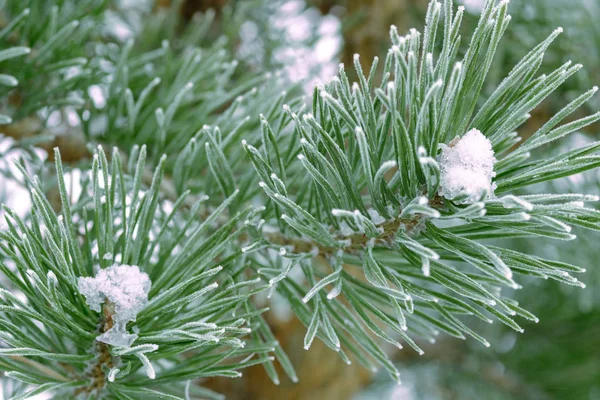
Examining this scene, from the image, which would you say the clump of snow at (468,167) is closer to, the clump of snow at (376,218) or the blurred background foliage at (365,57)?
the clump of snow at (376,218)

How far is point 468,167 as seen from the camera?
0.87 ft

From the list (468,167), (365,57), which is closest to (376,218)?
(468,167)

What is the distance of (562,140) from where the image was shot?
2.24 feet

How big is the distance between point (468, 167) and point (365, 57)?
46 cm

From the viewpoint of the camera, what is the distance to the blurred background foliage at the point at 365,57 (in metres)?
0.63

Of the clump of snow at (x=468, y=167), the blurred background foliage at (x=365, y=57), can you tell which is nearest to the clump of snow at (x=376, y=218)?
the clump of snow at (x=468, y=167)

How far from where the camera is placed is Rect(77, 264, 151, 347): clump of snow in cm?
29

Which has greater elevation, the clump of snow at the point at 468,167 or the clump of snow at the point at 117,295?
the clump of snow at the point at 468,167

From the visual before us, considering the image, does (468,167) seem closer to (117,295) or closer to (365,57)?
(117,295)

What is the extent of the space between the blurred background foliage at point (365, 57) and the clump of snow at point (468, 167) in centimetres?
30

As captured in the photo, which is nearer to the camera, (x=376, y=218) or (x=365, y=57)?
(x=376, y=218)

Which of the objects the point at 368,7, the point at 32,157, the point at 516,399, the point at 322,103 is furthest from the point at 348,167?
the point at 516,399

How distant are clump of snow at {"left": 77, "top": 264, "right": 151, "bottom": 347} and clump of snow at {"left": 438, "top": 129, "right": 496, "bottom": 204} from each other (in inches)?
6.0

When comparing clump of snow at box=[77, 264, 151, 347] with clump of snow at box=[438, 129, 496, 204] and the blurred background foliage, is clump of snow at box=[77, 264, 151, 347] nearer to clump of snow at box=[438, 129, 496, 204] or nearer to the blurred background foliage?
clump of snow at box=[438, 129, 496, 204]
